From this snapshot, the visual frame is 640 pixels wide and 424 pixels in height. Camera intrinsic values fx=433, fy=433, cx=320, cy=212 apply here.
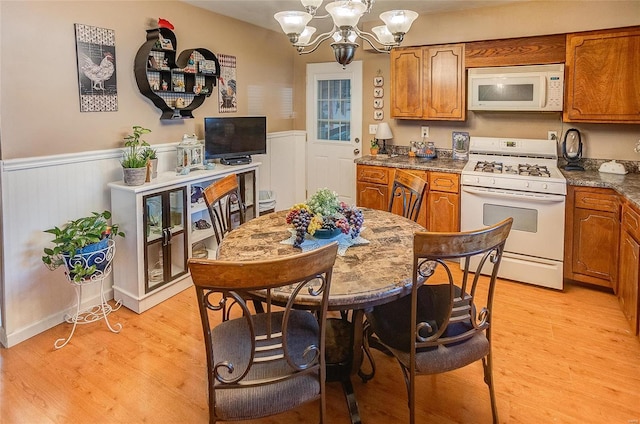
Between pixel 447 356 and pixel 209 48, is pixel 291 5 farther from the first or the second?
pixel 447 356

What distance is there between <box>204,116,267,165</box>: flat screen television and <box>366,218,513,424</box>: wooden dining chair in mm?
2498

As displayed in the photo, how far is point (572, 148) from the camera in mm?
3828

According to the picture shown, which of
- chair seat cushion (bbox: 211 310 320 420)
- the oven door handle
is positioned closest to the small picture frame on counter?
the oven door handle

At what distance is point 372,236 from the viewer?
90.4 inches

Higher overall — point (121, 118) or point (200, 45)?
point (200, 45)

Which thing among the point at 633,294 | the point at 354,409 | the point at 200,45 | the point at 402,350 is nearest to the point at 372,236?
the point at 402,350

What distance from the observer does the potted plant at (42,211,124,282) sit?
8.77 feet

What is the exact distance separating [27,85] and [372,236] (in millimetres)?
2337

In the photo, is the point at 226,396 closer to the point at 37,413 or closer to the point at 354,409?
the point at 354,409

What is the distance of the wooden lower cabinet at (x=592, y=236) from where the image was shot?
10.6ft

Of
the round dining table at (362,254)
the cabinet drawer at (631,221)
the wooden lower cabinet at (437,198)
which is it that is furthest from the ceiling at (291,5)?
the round dining table at (362,254)

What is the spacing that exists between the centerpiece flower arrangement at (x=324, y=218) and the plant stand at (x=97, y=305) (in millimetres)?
1416

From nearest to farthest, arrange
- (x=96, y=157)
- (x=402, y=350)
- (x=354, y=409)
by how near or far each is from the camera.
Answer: (x=402, y=350) → (x=354, y=409) → (x=96, y=157)

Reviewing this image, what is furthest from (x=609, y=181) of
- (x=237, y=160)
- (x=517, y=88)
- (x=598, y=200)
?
(x=237, y=160)
